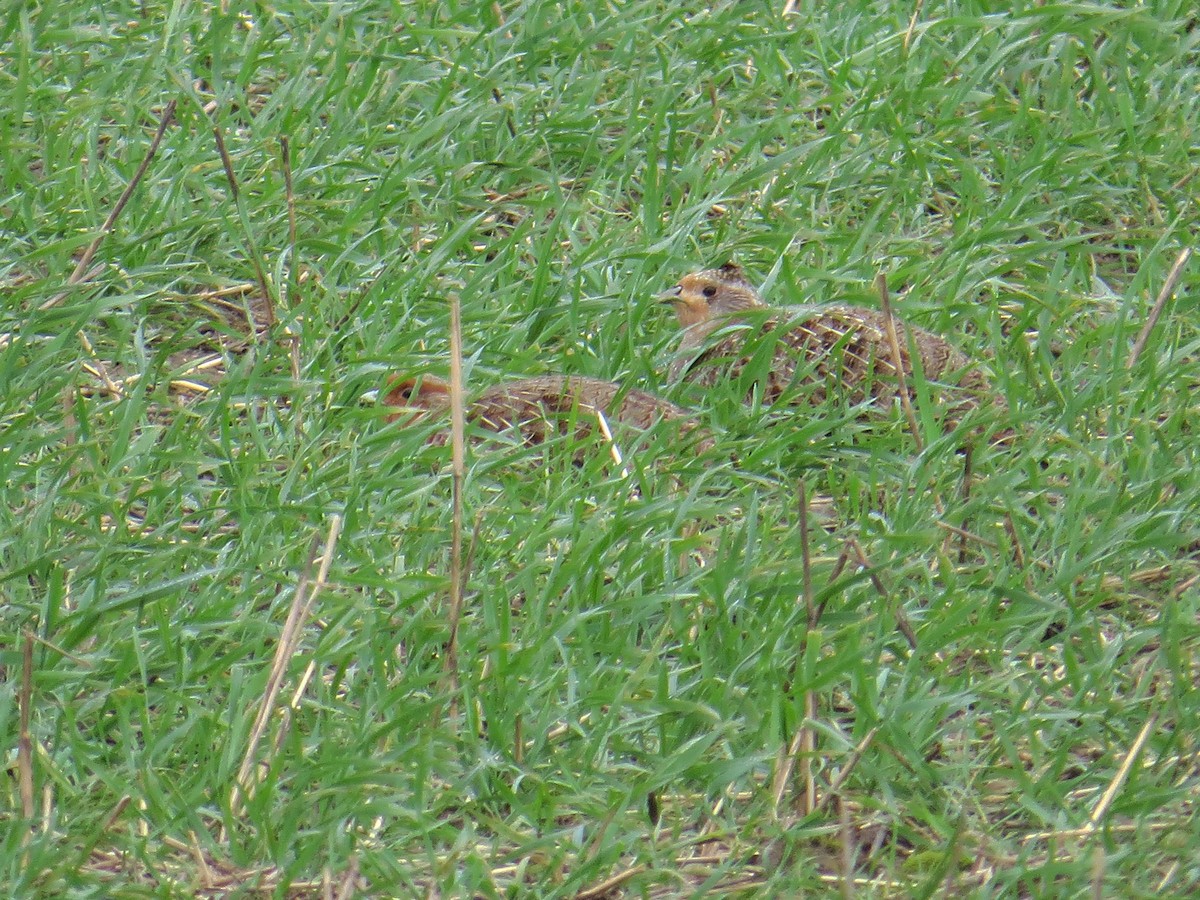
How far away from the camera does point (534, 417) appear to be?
4.87 meters

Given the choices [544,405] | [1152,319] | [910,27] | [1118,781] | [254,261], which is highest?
[910,27]

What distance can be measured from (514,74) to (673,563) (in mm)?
2583

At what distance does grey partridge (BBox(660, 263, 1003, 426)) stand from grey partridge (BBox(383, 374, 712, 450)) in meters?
0.28

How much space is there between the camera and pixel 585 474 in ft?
15.0

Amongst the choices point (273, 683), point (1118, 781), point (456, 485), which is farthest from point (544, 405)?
point (1118, 781)

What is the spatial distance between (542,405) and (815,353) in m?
0.85

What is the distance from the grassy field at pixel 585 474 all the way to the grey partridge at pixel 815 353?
12 centimetres

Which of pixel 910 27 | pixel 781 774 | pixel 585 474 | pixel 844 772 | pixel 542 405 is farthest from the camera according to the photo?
pixel 910 27

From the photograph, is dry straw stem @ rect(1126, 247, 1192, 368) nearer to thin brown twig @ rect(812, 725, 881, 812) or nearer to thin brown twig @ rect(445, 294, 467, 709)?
thin brown twig @ rect(812, 725, 881, 812)

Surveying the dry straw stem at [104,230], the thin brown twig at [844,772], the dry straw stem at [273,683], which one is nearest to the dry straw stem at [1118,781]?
the thin brown twig at [844,772]

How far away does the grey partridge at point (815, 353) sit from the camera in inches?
202

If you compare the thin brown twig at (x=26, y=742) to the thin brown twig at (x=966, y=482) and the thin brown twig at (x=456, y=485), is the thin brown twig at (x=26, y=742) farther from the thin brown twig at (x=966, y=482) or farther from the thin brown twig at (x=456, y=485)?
the thin brown twig at (x=966, y=482)

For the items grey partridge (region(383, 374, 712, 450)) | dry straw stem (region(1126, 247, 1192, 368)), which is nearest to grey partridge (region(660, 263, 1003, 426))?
grey partridge (region(383, 374, 712, 450))

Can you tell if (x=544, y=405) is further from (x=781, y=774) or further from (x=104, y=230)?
(x=781, y=774)
